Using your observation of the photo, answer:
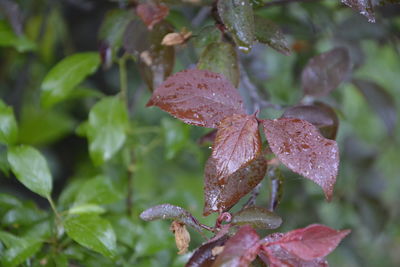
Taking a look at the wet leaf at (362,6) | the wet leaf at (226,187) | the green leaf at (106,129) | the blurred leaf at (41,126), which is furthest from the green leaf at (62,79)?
the blurred leaf at (41,126)

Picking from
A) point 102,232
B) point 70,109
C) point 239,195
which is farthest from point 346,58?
point 70,109

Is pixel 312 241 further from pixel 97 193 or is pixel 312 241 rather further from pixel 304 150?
pixel 97 193

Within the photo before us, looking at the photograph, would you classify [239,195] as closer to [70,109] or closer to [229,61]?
[229,61]

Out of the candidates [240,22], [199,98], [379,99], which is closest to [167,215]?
[199,98]

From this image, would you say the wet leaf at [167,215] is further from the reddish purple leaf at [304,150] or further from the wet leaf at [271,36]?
the wet leaf at [271,36]

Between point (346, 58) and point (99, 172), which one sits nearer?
point (346, 58)

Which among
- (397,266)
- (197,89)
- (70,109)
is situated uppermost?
(197,89)

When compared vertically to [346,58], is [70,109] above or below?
below
